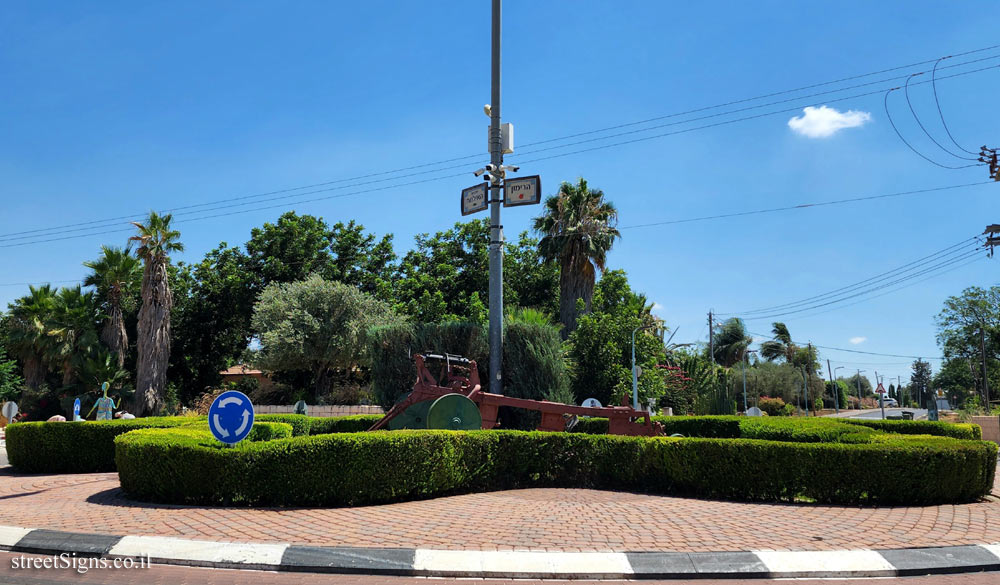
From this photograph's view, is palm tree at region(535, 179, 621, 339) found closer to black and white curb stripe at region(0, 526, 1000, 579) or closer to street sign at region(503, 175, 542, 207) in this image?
street sign at region(503, 175, 542, 207)

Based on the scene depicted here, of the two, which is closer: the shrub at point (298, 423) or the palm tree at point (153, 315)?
the shrub at point (298, 423)

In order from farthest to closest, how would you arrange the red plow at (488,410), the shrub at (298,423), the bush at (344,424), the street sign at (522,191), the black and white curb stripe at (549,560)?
1. the shrub at (298,423)
2. the bush at (344,424)
3. the street sign at (522,191)
4. the red plow at (488,410)
5. the black and white curb stripe at (549,560)

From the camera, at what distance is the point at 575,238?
3192cm

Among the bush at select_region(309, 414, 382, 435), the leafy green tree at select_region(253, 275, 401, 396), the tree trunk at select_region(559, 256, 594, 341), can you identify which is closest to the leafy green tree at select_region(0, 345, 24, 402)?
the leafy green tree at select_region(253, 275, 401, 396)

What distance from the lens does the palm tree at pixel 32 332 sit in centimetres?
3375

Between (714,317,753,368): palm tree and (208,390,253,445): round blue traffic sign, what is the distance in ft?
241

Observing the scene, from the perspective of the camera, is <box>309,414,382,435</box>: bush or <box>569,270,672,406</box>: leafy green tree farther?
<box>569,270,672,406</box>: leafy green tree

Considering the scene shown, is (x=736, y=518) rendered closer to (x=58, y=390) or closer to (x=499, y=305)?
(x=499, y=305)

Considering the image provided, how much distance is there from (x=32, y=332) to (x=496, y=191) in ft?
99.1

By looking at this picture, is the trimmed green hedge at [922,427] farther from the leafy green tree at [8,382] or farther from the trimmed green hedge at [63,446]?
the leafy green tree at [8,382]

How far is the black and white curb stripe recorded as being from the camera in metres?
6.11

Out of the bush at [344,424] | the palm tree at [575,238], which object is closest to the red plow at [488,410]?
the bush at [344,424]

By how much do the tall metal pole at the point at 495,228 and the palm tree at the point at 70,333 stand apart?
90.7ft

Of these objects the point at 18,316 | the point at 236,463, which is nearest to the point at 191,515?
the point at 236,463
